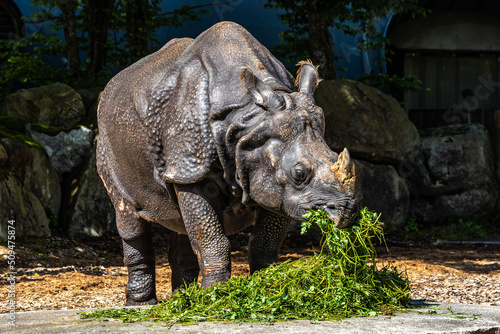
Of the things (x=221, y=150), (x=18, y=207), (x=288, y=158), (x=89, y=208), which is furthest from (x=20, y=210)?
(x=288, y=158)

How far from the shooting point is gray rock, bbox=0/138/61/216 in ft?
30.4

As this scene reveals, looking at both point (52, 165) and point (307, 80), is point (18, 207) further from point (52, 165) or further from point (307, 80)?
point (307, 80)

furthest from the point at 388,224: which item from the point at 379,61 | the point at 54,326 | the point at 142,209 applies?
the point at 54,326

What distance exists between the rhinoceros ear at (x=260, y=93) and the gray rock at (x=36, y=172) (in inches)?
219

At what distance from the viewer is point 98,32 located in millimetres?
12016

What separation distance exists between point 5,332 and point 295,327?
1.52m

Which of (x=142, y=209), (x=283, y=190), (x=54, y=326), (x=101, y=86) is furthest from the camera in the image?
(x=101, y=86)

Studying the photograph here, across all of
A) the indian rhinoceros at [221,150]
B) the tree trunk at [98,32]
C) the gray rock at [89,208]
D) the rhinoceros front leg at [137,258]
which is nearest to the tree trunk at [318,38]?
the tree trunk at [98,32]

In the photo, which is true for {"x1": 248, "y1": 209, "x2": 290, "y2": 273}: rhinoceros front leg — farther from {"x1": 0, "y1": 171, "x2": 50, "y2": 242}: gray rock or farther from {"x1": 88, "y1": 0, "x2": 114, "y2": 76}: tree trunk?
{"x1": 88, "y1": 0, "x2": 114, "y2": 76}: tree trunk

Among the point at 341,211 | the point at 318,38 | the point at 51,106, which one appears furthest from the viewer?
the point at 318,38

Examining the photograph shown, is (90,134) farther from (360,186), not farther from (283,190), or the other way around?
(283,190)

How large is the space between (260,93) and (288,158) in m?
0.47

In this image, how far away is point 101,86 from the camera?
37.6ft

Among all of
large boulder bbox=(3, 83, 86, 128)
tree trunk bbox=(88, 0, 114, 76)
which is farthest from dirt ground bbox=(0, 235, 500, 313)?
tree trunk bbox=(88, 0, 114, 76)
